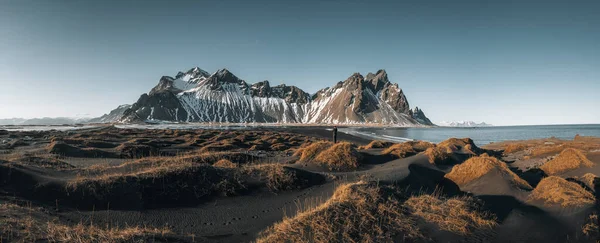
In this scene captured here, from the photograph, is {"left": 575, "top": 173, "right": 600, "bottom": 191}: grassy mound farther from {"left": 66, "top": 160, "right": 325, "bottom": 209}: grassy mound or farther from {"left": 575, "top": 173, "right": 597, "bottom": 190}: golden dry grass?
{"left": 66, "top": 160, "right": 325, "bottom": 209}: grassy mound

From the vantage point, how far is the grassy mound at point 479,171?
37.0 ft

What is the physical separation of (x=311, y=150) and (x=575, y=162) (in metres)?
15.5

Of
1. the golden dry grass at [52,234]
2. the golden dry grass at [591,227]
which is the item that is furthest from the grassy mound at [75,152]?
the golden dry grass at [591,227]

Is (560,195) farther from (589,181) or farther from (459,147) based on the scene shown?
(459,147)

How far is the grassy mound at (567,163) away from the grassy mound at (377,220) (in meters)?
12.5

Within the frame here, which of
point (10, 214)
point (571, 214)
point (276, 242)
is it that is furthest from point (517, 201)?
point (10, 214)

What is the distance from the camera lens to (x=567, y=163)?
1559 cm

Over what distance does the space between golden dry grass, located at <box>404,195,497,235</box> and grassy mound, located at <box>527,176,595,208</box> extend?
8.41 ft

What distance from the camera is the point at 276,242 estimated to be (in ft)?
18.9

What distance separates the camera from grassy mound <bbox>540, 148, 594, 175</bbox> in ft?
49.4

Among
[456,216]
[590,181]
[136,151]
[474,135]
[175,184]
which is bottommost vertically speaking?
[474,135]

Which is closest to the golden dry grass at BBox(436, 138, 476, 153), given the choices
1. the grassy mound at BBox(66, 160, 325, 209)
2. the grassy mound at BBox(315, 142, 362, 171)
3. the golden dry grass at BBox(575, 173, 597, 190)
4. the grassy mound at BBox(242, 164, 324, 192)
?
the golden dry grass at BBox(575, 173, 597, 190)

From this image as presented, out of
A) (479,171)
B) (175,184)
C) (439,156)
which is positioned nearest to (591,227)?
(479,171)

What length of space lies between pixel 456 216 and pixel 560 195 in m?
4.25
